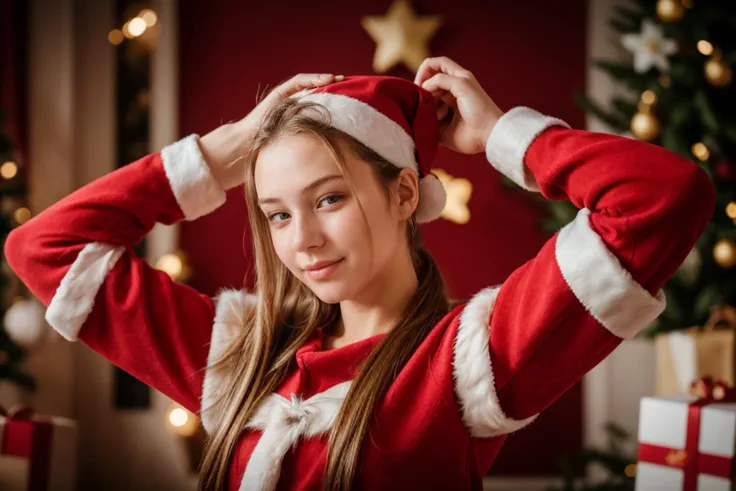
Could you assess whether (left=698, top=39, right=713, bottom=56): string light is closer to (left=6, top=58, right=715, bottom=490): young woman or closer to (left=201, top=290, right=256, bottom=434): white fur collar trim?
(left=6, top=58, right=715, bottom=490): young woman

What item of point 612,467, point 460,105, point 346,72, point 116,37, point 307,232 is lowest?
point 612,467

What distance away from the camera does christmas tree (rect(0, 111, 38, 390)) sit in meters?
2.74

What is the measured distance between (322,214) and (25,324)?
200 cm

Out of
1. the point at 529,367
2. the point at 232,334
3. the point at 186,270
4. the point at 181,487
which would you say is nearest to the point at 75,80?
the point at 186,270

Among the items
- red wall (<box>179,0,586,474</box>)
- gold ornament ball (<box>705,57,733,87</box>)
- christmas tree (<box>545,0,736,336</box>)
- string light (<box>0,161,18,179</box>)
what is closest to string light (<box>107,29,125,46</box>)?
red wall (<box>179,0,586,474</box>)

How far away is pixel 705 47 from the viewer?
2529 millimetres

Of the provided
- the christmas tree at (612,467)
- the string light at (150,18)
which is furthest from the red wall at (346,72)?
the christmas tree at (612,467)

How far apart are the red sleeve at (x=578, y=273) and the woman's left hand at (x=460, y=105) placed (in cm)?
6

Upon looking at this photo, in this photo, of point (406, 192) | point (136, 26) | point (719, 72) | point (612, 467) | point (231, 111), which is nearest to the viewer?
point (406, 192)

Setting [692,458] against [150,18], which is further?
[150,18]

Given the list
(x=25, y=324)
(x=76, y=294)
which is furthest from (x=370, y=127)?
(x=25, y=324)

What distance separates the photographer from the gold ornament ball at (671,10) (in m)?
2.57

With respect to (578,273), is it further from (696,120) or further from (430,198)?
(696,120)

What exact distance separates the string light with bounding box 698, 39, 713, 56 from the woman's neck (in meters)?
1.77
